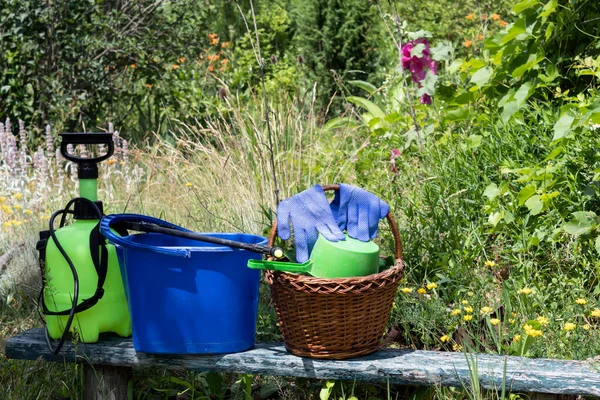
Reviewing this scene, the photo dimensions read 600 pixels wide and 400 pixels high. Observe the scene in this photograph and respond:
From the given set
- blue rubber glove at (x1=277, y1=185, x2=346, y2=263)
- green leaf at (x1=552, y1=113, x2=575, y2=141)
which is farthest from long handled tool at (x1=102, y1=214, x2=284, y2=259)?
green leaf at (x1=552, y1=113, x2=575, y2=141)

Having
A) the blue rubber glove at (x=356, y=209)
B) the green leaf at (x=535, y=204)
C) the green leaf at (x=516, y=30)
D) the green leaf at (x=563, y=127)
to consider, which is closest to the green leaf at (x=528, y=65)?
the green leaf at (x=516, y=30)

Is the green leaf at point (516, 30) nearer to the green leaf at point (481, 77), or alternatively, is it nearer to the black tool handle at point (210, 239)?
the green leaf at point (481, 77)

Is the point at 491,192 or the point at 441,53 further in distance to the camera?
the point at 441,53

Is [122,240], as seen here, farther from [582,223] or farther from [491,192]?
[582,223]

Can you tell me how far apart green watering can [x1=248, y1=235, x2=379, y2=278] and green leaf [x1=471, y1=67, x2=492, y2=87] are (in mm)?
1722

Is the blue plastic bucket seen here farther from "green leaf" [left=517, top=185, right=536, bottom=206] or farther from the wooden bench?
"green leaf" [left=517, top=185, right=536, bottom=206]

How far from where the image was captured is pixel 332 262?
7.63ft

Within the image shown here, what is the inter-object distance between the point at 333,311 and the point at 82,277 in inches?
32.4

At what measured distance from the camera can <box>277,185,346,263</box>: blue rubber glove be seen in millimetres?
2400

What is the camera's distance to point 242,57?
320 inches

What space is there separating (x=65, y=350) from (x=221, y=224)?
62.9 inches

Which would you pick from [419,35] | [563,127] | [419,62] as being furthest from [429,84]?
[563,127]

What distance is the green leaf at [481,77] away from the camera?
3780 millimetres

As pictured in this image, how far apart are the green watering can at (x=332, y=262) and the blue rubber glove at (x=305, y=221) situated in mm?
47
